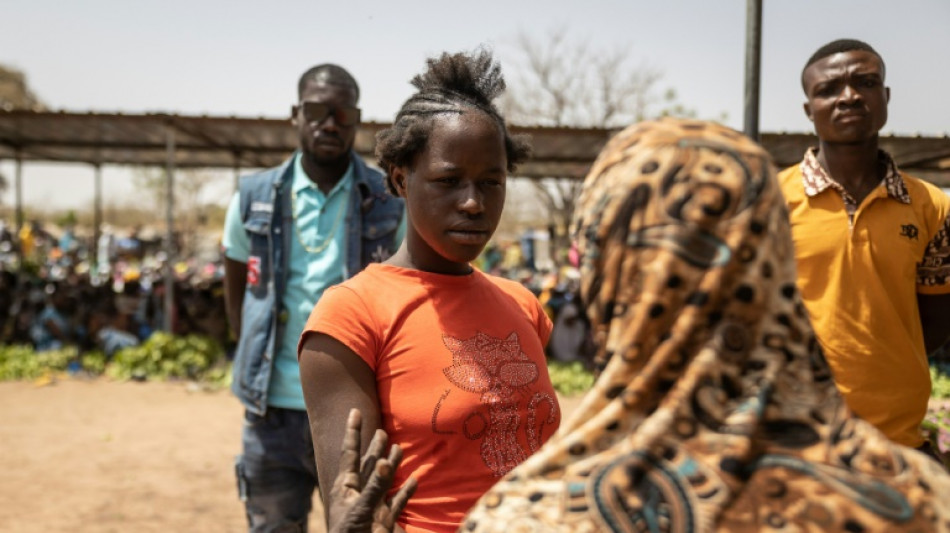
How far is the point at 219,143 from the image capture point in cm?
1261

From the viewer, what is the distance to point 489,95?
6.87 feet

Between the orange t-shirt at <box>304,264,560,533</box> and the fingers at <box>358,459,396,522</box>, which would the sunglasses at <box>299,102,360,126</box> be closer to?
the orange t-shirt at <box>304,264,560,533</box>

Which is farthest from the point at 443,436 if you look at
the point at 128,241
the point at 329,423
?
the point at 128,241

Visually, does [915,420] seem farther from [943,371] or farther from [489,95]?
[943,371]

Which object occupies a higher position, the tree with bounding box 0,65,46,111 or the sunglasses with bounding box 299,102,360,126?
the tree with bounding box 0,65,46,111

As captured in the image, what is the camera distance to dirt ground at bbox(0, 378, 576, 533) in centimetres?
543

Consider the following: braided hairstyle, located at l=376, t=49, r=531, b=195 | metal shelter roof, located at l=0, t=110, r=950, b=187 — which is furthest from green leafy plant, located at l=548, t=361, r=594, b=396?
braided hairstyle, located at l=376, t=49, r=531, b=195

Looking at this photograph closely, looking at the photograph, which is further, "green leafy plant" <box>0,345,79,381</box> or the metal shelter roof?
"green leafy plant" <box>0,345,79,381</box>

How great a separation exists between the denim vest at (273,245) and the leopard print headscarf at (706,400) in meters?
2.12

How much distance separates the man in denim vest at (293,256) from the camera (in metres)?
3.05

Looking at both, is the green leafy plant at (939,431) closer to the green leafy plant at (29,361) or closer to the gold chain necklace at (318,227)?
the gold chain necklace at (318,227)

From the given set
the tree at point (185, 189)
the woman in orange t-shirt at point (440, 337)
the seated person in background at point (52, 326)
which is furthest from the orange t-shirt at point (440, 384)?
the tree at point (185, 189)

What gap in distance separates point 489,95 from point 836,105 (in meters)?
1.52

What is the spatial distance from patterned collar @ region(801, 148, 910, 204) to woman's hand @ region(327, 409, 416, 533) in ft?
6.73
